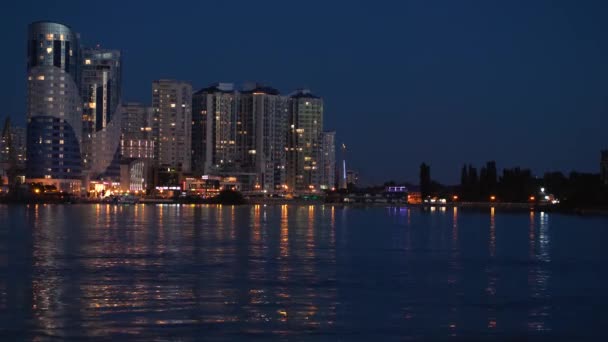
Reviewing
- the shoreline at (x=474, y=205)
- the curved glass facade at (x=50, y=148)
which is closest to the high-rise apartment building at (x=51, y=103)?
the curved glass facade at (x=50, y=148)

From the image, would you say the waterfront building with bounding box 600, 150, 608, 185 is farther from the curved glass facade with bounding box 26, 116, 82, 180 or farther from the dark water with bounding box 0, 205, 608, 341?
the dark water with bounding box 0, 205, 608, 341

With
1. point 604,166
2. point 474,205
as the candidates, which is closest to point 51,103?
point 474,205

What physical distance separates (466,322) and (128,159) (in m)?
181

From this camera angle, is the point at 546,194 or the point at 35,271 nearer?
the point at 35,271

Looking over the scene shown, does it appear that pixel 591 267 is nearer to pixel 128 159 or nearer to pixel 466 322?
pixel 466 322

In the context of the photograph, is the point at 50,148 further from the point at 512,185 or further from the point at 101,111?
the point at 512,185

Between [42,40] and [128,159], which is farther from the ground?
[42,40]

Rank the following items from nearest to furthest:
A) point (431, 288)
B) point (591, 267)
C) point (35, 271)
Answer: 1. point (431, 288)
2. point (35, 271)
3. point (591, 267)

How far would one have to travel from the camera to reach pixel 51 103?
15662cm

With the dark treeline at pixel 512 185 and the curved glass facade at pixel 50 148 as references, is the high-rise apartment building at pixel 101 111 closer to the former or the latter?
the curved glass facade at pixel 50 148

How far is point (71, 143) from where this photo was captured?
159 metres

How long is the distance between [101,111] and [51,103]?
19601mm

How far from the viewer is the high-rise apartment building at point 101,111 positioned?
174 meters

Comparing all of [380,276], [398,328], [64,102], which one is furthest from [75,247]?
[64,102]
